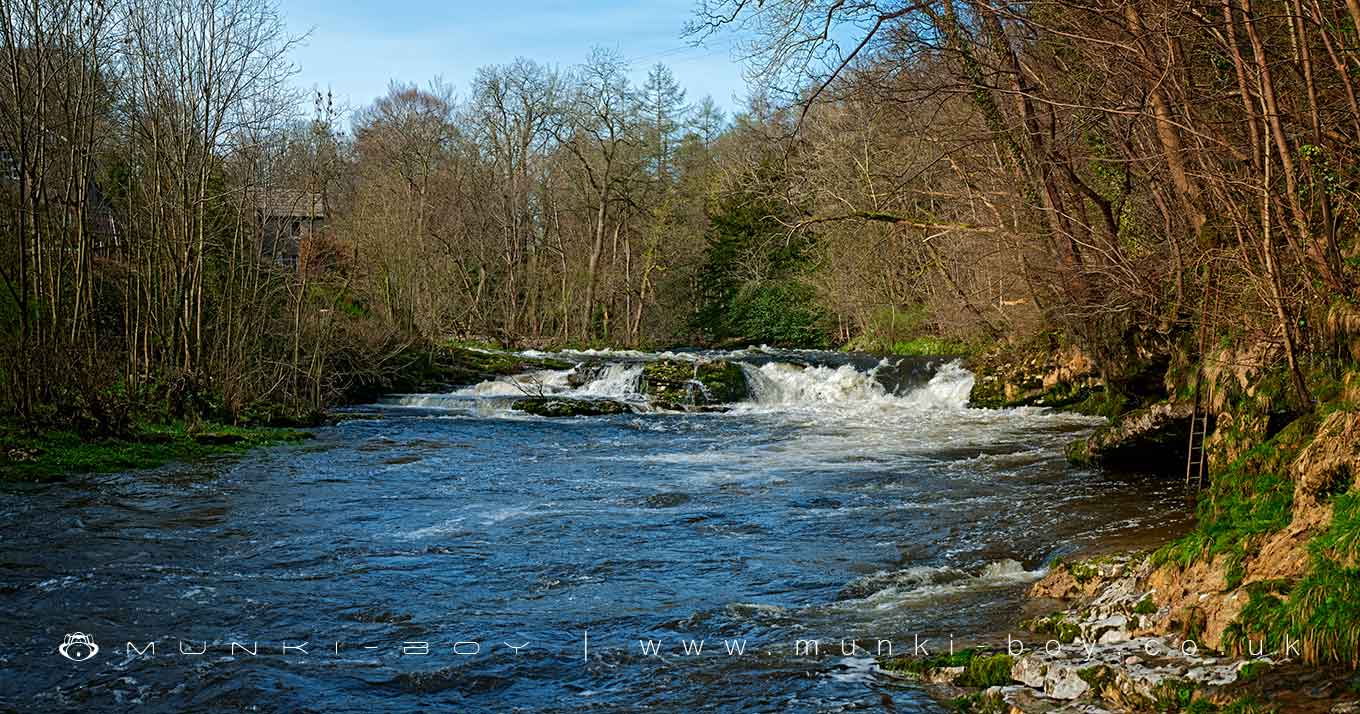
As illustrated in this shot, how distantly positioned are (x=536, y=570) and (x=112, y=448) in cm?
794

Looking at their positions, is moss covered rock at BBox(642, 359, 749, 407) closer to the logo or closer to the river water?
the river water

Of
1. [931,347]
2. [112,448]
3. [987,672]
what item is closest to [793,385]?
[931,347]

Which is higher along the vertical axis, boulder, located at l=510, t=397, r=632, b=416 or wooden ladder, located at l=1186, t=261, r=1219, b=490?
wooden ladder, located at l=1186, t=261, r=1219, b=490

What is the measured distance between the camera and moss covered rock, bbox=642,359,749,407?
925 inches

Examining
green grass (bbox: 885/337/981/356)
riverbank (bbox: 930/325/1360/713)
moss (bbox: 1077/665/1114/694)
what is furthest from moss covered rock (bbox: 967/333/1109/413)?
moss (bbox: 1077/665/1114/694)

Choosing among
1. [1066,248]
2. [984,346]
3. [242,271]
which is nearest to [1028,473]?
[1066,248]

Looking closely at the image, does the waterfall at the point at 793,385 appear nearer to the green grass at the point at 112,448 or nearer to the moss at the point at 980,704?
the green grass at the point at 112,448

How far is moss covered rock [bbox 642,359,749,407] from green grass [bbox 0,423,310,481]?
30.2ft

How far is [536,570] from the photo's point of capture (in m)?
8.59

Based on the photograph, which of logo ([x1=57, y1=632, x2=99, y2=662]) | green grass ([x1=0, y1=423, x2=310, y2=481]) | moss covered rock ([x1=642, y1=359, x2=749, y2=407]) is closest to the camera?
logo ([x1=57, y1=632, x2=99, y2=662])

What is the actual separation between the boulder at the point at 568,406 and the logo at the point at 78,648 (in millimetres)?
14993

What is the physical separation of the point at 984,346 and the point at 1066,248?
12.2 metres

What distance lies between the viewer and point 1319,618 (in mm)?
→ 4652

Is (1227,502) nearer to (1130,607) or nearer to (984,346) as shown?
(1130,607)
